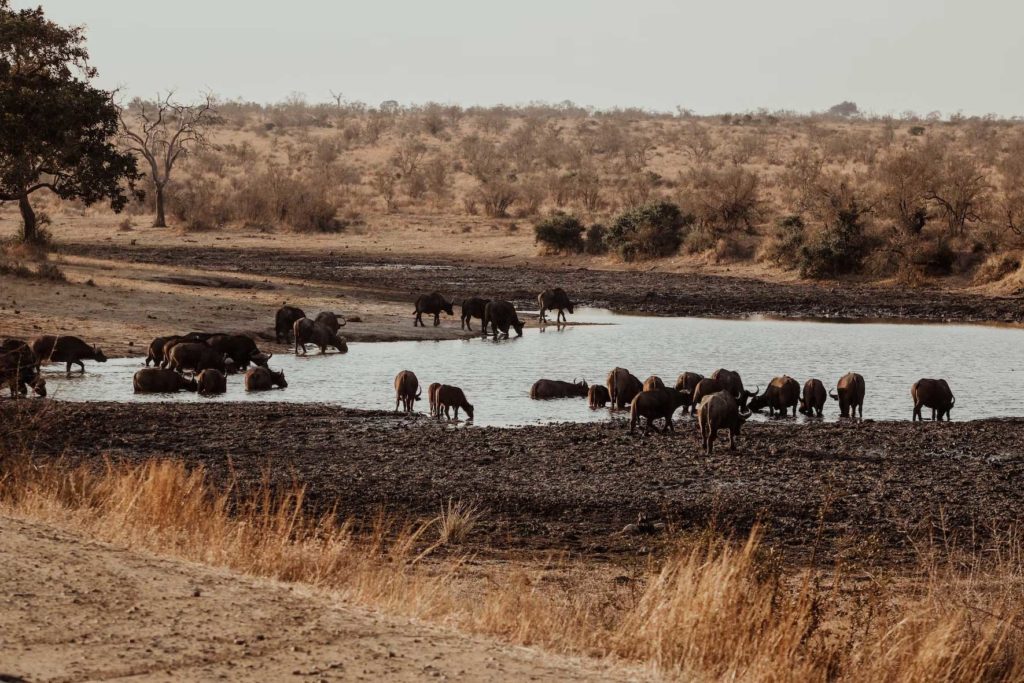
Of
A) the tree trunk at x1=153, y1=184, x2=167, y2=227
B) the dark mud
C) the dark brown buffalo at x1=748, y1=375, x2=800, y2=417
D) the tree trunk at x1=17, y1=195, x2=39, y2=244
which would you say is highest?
the tree trunk at x1=153, y1=184, x2=167, y2=227

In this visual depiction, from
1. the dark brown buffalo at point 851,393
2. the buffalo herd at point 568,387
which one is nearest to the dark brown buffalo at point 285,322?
the buffalo herd at point 568,387

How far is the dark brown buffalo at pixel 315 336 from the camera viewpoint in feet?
86.1

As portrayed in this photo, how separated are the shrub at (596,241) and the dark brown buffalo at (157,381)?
1122 inches

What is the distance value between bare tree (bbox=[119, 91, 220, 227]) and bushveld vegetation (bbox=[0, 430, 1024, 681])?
38044 mm

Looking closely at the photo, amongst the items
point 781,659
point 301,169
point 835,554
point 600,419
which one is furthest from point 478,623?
point 301,169

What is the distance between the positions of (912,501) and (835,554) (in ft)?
7.51

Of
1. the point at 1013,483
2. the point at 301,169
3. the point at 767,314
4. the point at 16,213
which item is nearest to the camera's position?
the point at 1013,483

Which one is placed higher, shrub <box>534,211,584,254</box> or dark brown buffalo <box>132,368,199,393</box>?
shrub <box>534,211,584,254</box>

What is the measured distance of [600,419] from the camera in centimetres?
1939

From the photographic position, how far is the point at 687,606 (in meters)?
7.80

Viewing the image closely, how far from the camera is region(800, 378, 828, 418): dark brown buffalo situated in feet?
65.2

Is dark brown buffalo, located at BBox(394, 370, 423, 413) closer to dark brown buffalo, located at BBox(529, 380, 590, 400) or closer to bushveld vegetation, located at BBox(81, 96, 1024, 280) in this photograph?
dark brown buffalo, located at BBox(529, 380, 590, 400)

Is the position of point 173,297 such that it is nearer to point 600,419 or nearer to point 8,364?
point 8,364

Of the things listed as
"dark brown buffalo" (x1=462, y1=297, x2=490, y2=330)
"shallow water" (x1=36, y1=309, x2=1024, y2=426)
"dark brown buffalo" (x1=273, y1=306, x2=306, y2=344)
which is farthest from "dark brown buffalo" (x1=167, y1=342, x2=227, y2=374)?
"dark brown buffalo" (x1=462, y1=297, x2=490, y2=330)
